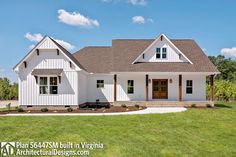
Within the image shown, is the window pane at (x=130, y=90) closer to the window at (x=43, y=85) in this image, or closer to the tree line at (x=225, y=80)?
the window at (x=43, y=85)

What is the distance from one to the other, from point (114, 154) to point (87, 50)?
22.6 metres

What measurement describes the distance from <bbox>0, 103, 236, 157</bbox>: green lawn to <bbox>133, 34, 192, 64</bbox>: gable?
10.5 meters

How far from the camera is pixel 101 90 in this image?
2566 centimetres

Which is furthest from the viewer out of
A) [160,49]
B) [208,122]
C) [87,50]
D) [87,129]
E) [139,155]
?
[87,50]

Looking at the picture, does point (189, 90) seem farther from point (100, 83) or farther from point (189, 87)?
point (100, 83)

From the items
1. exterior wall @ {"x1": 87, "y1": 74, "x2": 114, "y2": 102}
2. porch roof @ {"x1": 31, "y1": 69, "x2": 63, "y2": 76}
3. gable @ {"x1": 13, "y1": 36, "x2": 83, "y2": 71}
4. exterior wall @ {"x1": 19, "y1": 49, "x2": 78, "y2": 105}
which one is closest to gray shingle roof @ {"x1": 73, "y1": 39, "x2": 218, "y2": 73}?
exterior wall @ {"x1": 87, "y1": 74, "x2": 114, "y2": 102}

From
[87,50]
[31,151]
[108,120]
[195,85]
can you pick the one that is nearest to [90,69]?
[87,50]

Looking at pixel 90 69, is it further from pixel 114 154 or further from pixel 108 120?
pixel 114 154

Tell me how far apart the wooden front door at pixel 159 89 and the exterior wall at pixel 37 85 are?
847cm

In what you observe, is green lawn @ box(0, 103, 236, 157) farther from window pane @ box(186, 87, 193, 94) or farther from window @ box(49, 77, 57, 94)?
window pane @ box(186, 87, 193, 94)

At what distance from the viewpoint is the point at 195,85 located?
2470cm

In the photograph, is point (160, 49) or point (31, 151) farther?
point (160, 49)

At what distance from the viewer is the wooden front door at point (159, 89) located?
24781 mm

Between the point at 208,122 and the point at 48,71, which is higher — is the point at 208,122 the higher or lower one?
the lower one
